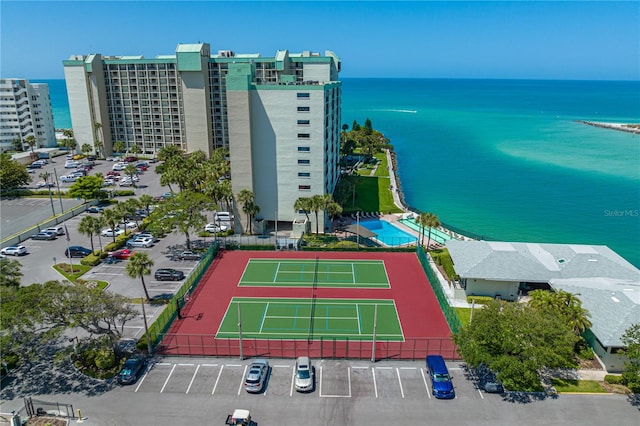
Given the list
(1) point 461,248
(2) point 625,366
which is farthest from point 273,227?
(2) point 625,366

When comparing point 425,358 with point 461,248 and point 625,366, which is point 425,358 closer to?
point 625,366

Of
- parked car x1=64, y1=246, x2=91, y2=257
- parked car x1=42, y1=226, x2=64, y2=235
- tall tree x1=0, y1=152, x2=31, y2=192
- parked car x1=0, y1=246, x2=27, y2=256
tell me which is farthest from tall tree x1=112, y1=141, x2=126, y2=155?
parked car x1=64, y1=246, x2=91, y2=257

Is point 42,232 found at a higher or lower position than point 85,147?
lower

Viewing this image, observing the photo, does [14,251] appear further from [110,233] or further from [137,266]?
[137,266]

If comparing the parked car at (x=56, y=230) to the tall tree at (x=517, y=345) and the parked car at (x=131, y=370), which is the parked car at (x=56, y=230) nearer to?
the parked car at (x=131, y=370)

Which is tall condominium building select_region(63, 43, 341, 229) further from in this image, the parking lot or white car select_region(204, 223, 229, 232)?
the parking lot

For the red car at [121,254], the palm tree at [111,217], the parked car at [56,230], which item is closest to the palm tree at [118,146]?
the parked car at [56,230]
